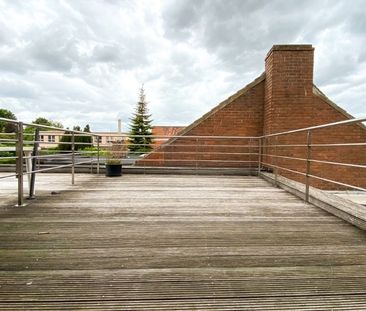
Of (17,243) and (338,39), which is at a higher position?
(338,39)

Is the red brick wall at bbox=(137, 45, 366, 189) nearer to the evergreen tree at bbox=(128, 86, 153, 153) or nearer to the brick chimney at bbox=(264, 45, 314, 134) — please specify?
the brick chimney at bbox=(264, 45, 314, 134)

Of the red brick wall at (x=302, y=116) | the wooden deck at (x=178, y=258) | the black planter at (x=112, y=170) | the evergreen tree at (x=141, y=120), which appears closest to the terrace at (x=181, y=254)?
the wooden deck at (x=178, y=258)

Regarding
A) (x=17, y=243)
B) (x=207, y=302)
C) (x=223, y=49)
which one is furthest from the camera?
(x=223, y=49)

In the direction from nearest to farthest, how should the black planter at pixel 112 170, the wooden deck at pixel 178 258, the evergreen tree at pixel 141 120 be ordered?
1. the wooden deck at pixel 178 258
2. the black planter at pixel 112 170
3. the evergreen tree at pixel 141 120

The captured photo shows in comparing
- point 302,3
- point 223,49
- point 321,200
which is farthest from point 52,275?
point 223,49

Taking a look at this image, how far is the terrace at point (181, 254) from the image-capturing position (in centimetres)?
120

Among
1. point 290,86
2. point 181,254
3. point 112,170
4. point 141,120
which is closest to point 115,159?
point 112,170

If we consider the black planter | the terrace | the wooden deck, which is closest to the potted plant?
the black planter

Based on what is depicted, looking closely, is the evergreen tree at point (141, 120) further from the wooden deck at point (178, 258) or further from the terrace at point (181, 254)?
the wooden deck at point (178, 258)

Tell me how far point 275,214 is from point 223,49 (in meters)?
10.6

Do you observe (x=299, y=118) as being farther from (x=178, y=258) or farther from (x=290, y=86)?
(x=178, y=258)

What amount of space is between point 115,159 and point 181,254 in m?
4.38

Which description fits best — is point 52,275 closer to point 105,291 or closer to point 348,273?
point 105,291

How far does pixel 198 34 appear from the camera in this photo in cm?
1058
